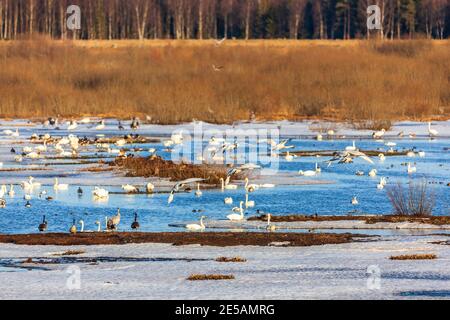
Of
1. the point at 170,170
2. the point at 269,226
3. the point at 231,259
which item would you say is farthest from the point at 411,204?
the point at 170,170

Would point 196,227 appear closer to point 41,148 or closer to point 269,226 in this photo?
point 269,226

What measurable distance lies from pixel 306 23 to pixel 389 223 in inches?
3523

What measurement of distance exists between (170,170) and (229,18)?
77.9m

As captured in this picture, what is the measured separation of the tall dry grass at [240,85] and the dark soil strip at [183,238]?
A: 95.8 ft

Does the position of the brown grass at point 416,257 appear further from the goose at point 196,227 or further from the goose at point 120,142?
the goose at point 120,142

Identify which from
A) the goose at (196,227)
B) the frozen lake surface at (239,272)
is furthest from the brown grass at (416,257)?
the goose at (196,227)

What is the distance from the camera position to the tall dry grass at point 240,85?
4922 cm

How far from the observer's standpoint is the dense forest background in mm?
95938

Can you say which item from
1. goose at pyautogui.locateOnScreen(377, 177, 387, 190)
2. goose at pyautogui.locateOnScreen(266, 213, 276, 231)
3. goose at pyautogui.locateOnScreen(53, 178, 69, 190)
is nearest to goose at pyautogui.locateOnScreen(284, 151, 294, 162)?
goose at pyautogui.locateOnScreen(377, 177, 387, 190)

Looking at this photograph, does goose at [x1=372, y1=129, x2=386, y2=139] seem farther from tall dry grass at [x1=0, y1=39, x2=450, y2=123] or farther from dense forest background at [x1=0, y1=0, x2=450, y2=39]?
dense forest background at [x1=0, y1=0, x2=450, y2=39]

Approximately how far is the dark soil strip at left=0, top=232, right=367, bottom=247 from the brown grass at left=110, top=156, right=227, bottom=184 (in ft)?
28.4
